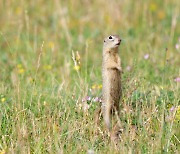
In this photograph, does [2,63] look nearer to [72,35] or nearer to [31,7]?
[72,35]

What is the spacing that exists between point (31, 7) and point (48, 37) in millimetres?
1186

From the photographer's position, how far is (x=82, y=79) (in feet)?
22.0

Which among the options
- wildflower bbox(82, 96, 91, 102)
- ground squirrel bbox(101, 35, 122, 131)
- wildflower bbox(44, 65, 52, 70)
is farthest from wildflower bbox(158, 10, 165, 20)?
ground squirrel bbox(101, 35, 122, 131)

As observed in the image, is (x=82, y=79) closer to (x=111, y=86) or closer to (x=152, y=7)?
(x=111, y=86)

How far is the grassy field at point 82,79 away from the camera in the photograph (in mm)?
5016

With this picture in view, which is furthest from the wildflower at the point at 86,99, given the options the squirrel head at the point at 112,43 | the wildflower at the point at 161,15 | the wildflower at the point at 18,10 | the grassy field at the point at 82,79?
the wildflower at the point at 161,15

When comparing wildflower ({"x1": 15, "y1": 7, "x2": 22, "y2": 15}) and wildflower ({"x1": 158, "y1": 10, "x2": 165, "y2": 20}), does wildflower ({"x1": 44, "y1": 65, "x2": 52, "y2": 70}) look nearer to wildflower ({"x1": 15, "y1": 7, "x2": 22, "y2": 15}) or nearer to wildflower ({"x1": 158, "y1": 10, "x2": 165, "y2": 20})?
wildflower ({"x1": 15, "y1": 7, "x2": 22, "y2": 15})

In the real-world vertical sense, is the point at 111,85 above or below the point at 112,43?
below

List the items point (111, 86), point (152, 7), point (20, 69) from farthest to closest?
1. point (152, 7)
2. point (20, 69)
3. point (111, 86)

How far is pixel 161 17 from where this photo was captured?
1025 centimetres

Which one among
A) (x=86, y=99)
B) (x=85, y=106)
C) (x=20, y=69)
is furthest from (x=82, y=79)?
(x=20, y=69)

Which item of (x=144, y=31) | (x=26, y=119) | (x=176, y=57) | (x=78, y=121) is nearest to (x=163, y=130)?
(x=78, y=121)

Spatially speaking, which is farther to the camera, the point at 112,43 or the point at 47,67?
the point at 47,67

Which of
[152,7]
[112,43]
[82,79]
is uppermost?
[152,7]
